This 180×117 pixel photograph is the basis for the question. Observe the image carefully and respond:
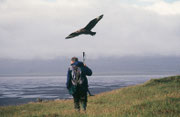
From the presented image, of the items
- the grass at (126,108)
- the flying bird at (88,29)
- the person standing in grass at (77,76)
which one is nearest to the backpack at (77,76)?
the person standing in grass at (77,76)

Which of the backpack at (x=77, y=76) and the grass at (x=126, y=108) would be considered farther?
the backpack at (x=77, y=76)

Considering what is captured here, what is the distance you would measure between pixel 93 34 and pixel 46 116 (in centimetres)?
396

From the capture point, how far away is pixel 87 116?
835 cm

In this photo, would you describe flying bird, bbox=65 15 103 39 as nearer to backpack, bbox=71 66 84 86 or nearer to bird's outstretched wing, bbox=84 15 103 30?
bird's outstretched wing, bbox=84 15 103 30

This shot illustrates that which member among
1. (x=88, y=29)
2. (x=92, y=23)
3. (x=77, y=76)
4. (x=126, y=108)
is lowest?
(x=126, y=108)

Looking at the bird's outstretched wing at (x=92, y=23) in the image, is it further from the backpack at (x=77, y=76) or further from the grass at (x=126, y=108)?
the grass at (x=126, y=108)

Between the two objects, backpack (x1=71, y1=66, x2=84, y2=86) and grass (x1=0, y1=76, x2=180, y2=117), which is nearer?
grass (x1=0, y1=76, x2=180, y2=117)

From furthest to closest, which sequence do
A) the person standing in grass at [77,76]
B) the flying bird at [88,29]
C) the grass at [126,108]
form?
the person standing in grass at [77,76] → the grass at [126,108] → the flying bird at [88,29]

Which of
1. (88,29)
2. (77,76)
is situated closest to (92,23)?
(88,29)

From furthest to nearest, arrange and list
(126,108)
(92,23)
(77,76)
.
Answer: (126,108), (77,76), (92,23)

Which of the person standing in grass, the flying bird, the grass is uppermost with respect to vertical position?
the flying bird

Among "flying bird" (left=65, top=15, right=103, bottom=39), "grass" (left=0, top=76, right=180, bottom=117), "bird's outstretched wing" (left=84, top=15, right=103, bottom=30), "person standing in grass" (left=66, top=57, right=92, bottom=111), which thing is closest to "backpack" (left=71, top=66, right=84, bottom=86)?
"person standing in grass" (left=66, top=57, right=92, bottom=111)

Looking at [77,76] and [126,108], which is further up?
[77,76]

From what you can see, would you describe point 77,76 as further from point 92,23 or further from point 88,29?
point 92,23
